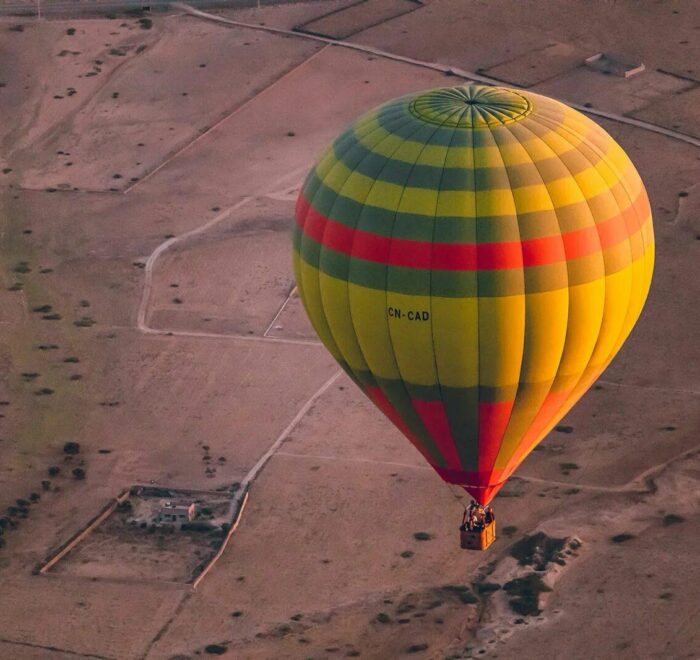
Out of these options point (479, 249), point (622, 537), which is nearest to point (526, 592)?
point (622, 537)

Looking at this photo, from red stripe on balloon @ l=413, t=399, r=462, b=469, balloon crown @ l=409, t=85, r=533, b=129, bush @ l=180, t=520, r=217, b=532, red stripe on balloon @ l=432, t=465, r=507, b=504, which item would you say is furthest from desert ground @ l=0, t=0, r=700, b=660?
balloon crown @ l=409, t=85, r=533, b=129

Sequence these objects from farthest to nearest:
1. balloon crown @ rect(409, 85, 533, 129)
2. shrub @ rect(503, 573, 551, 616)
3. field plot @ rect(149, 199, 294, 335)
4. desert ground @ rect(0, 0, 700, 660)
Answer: field plot @ rect(149, 199, 294, 335) → desert ground @ rect(0, 0, 700, 660) → shrub @ rect(503, 573, 551, 616) → balloon crown @ rect(409, 85, 533, 129)

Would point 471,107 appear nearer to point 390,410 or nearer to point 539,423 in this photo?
point 390,410

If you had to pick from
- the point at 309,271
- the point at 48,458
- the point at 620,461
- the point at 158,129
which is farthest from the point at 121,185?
the point at 309,271

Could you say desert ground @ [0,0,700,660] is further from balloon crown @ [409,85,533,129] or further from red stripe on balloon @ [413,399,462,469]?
balloon crown @ [409,85,533,129]

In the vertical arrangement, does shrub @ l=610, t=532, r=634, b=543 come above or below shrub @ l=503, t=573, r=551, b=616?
above

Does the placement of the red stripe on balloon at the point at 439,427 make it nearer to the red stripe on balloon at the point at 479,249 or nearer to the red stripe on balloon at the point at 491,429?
the red stripe on balloon at the point at 491,429

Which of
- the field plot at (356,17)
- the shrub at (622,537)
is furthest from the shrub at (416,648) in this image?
the field plot at (356,17)
